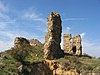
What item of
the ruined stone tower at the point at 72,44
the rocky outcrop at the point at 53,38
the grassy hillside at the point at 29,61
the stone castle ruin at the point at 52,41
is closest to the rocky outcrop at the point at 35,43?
the stone castle ruin at the point at 52,41

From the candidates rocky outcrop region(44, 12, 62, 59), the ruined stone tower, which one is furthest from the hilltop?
the ruined stone tower

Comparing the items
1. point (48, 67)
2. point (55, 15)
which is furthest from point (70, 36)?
point (48, 67)

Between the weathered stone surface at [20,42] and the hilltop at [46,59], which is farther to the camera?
the weathered stone surface at [20,42]

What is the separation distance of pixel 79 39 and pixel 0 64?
1830 centimetres

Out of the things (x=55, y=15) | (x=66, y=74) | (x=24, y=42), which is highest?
(x=55, y=15)

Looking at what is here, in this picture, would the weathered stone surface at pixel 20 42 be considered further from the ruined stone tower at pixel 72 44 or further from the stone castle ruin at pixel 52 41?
the ruined stone tower at pixel 72 44

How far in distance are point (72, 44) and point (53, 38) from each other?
9.30 metres

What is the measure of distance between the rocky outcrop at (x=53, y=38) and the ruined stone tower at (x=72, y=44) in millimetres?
7288

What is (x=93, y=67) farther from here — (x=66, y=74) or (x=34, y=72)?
(x=34, y=72)

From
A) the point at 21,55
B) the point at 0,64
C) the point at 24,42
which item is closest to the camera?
the point at 0,64

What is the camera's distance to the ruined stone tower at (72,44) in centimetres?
5722

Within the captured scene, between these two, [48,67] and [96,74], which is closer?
[96,74]

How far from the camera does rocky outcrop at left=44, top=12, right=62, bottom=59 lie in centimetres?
4744

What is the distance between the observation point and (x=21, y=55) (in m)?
45.3
